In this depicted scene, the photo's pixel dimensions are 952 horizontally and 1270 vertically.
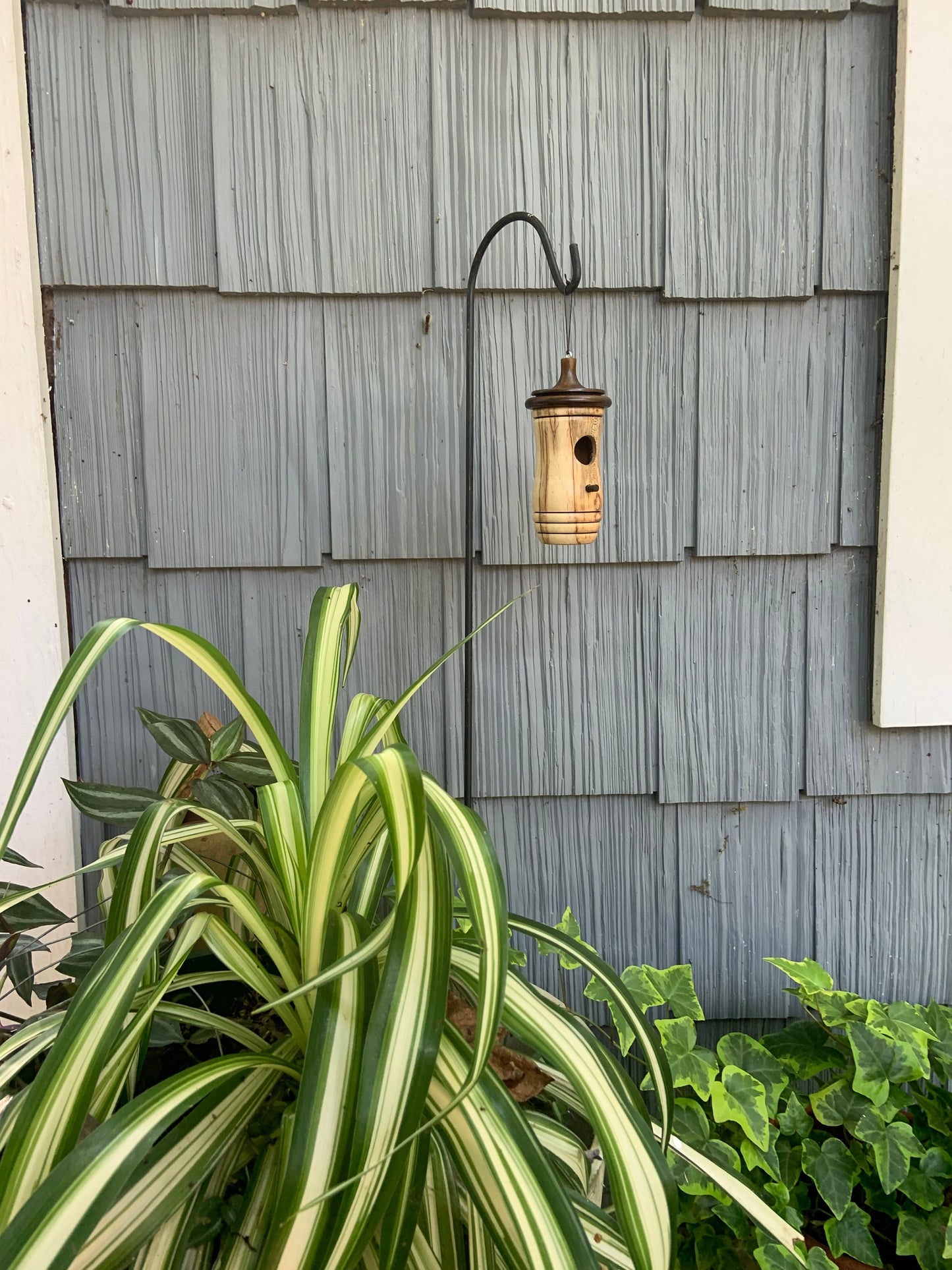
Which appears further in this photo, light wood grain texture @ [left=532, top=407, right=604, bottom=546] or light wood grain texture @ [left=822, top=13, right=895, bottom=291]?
light wood grain texture @ [left=822, top=13, right=895, bottom=291]

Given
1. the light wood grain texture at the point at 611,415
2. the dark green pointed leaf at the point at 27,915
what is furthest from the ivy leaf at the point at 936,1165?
the dark green pointed leaf at the point at 27,915

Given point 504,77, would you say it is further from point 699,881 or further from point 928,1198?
point 928,1198

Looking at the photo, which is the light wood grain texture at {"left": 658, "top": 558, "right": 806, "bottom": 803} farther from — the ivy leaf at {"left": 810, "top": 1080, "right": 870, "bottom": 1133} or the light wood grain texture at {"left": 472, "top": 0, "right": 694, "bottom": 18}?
the light wood grain texture at {"left": 472, "top": 0, "right": 694, "bottom": 18}

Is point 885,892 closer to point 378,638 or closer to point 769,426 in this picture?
point 769,426

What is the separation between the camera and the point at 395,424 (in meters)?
1.12

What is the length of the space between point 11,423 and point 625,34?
35.5 inches

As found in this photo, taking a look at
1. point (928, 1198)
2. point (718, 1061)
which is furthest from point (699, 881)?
point (928, 1198)

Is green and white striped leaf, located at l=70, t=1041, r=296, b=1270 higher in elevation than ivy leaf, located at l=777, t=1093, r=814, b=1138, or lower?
higher

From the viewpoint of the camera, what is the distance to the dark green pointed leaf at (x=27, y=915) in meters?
0.80

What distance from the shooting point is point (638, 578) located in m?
1.17

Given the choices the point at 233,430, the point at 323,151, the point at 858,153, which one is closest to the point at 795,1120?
the point at 233,430

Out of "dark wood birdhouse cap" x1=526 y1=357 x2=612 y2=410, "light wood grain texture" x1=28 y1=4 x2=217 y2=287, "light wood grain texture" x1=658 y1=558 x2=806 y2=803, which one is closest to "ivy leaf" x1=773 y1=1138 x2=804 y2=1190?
"light wood grain texture" x1=658 y1=558 x2=806 y2=803

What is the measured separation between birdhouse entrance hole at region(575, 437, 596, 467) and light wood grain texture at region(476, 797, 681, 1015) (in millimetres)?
487

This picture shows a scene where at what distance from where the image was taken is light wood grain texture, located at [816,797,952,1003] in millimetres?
1221
